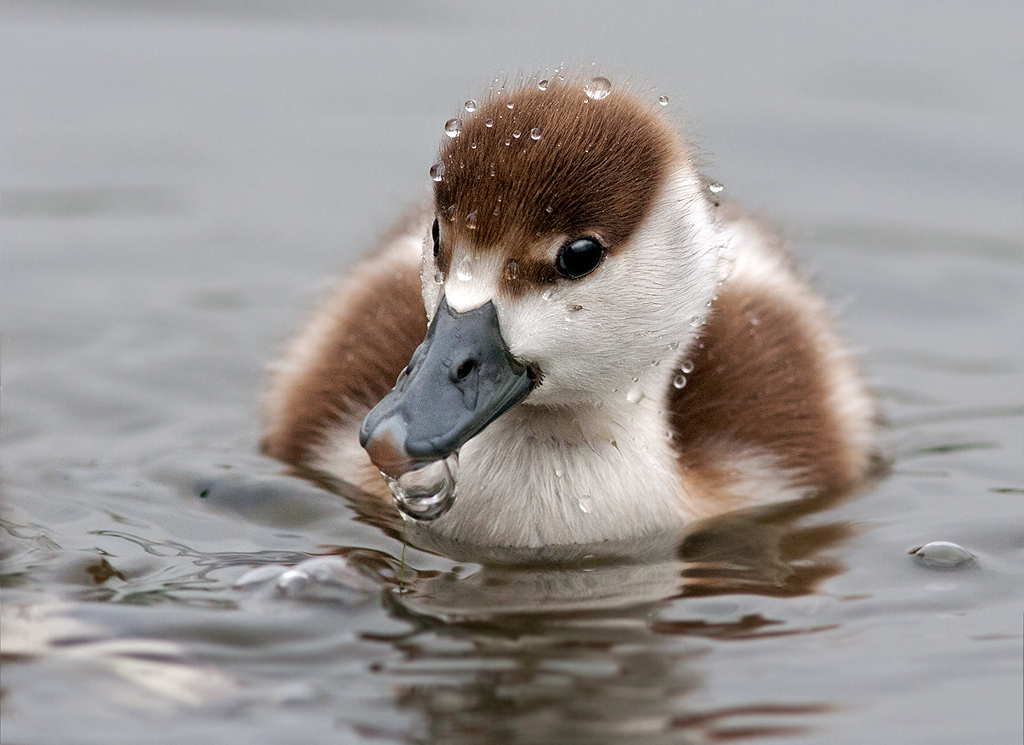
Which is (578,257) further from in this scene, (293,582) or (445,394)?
(293,582)

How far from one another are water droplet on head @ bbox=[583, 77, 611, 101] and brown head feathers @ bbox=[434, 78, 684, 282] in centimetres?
3

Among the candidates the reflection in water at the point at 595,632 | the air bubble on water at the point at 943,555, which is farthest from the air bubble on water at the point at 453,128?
the air bubble on water at the point at 943,555

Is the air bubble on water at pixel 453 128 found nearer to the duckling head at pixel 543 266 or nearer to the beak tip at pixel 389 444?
the duckling head at pixel 543 266

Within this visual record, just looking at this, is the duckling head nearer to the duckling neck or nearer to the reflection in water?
the duckling neck

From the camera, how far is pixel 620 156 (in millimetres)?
4668

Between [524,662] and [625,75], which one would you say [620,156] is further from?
[524,662]

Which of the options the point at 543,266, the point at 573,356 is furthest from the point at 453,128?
the point at 573,356

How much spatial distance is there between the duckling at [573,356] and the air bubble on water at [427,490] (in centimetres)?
11

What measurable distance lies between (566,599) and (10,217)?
454 cm

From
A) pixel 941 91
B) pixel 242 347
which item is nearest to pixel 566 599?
pixel 242 347

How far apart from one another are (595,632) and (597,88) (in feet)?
5.27

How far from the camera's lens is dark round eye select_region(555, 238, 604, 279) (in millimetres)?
4582

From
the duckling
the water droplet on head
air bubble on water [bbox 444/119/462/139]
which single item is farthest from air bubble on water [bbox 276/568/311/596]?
the water droplet on head

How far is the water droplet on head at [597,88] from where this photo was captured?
4824mm
